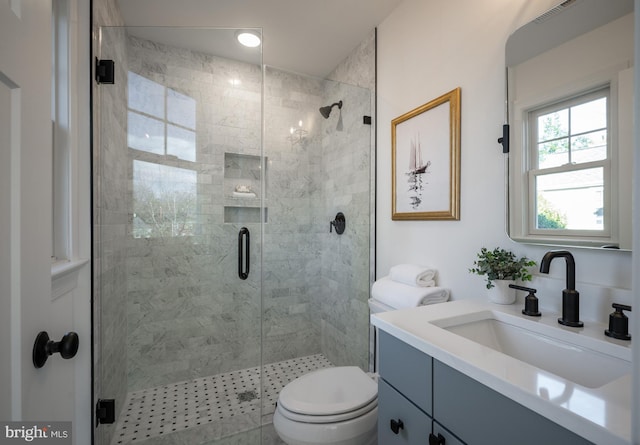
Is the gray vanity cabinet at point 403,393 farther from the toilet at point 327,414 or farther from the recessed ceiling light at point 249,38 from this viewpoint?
the recessed ceiling light at point 249,38

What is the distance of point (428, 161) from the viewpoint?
1.63 meters

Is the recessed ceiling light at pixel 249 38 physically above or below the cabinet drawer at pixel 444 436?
above

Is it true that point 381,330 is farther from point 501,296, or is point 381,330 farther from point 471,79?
point 471,79

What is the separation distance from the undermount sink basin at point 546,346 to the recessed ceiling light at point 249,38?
2161mm

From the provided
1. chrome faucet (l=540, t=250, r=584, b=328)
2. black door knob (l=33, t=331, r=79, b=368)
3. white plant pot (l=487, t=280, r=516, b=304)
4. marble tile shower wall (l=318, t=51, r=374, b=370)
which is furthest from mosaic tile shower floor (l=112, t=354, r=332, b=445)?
chrome faucet (l=540, t=250, r=584, b=328)

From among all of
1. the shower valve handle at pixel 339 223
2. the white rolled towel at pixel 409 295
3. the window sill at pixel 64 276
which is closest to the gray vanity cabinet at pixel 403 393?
the white rolled towel at pixel 409 295

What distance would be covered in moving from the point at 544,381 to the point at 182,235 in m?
2.10

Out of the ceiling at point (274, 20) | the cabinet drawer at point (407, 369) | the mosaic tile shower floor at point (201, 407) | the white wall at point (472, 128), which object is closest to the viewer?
the cabinet drawer at point (407, 369)

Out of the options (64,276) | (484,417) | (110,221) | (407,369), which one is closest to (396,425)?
(407,369)

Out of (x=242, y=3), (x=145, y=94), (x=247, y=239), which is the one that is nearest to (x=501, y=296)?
(x=247, y=239)

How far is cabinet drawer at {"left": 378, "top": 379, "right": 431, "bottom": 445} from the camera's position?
2.92ft

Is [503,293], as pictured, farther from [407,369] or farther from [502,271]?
[407,369]

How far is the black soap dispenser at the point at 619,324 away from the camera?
81cm

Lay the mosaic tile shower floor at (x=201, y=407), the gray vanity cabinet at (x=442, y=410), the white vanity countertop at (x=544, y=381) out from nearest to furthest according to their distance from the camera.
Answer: the white vanity countertop at (x=544, y=381)
the gray vanity cabinet at (x=442, y=410)
the mosaic tile shower floor at (x=201, y=407)
